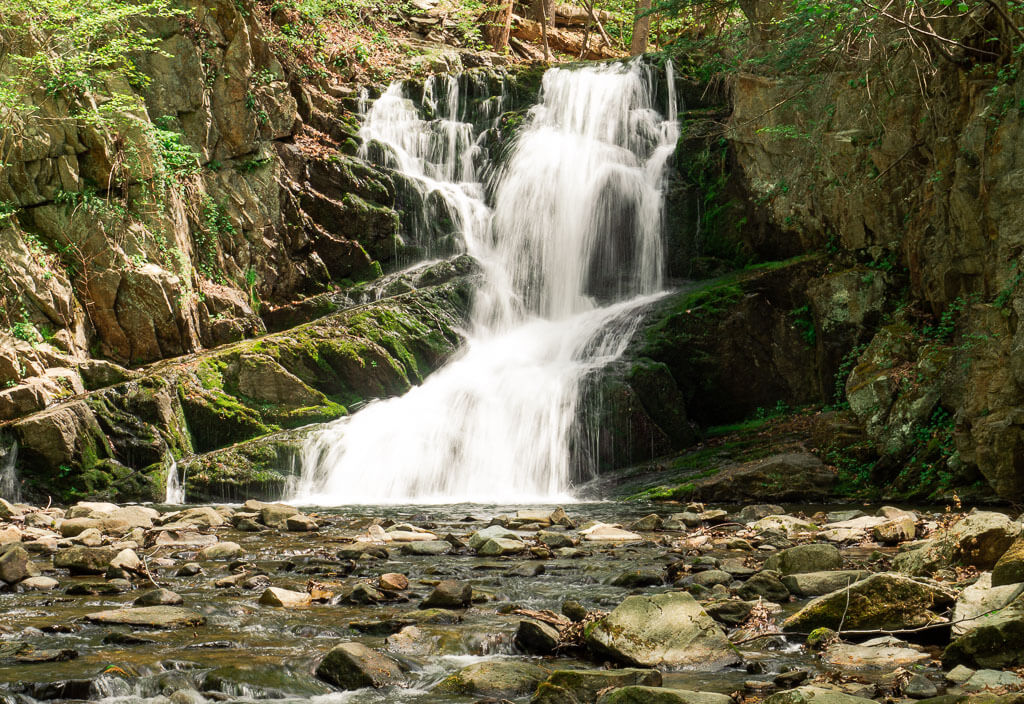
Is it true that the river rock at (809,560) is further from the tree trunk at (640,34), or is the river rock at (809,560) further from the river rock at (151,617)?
the tree trunk at (640,34)

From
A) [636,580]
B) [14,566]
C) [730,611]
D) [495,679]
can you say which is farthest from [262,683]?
[14,566]

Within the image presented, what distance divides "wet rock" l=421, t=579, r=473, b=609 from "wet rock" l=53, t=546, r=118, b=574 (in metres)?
2.65

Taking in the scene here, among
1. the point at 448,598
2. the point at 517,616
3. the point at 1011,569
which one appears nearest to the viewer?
the point at 1011,569

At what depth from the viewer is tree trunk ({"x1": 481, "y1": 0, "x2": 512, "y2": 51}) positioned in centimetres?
2598

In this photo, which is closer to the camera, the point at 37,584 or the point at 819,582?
the point at 819,582

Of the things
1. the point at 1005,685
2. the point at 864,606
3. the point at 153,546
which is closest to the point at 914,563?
the point at 864,606

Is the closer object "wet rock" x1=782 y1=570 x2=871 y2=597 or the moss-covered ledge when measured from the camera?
"wet rock" x1=782 y1=570 x2=871 y2=597

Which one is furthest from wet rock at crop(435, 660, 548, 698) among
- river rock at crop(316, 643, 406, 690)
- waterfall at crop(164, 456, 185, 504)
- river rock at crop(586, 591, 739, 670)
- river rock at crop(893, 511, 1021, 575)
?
waterfall at crop(164, 456, 185, 504)

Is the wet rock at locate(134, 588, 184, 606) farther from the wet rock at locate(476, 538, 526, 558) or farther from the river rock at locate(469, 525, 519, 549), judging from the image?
the river rock at locate(469, 525, 519, 549)

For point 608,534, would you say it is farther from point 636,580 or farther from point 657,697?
point 657,697

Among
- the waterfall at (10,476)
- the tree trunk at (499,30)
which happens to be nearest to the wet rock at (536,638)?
the waterfall at (10,476)

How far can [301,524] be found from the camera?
337 inches

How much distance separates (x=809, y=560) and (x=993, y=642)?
227 cm

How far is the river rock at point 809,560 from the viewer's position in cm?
587
